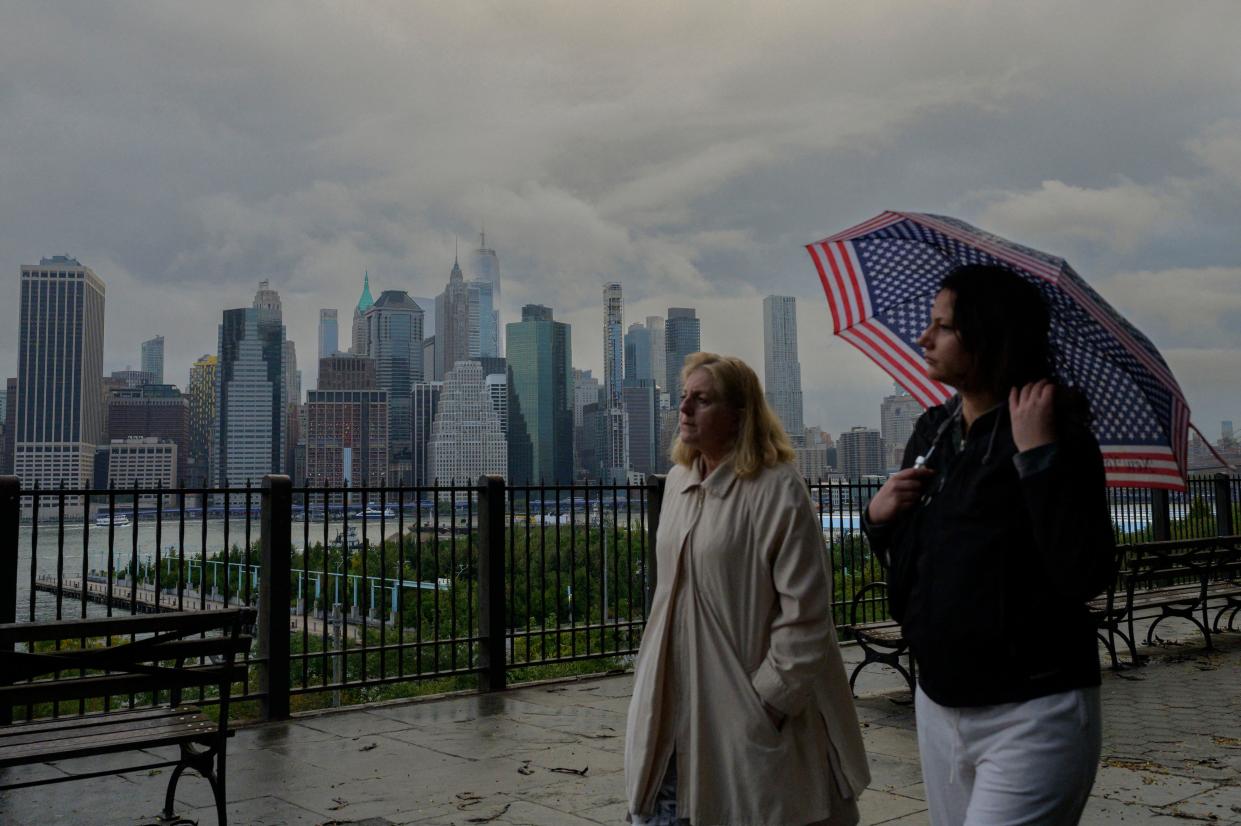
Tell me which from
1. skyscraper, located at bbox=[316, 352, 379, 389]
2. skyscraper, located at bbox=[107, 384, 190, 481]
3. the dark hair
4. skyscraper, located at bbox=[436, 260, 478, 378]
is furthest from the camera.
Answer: skyscraper, located at bbox=[436, 260, 478, 378]

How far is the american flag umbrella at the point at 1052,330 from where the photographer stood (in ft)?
10.1

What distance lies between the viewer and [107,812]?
4539mm

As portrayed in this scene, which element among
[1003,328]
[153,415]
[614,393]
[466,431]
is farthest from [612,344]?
[1003,328]

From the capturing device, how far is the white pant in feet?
6.05

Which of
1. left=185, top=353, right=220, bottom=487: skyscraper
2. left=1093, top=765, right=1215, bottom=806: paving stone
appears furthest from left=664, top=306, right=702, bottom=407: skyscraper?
left=1093, top=765, right=1215, bottom=806: paving stone

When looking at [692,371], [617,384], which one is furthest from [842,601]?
[617,384]

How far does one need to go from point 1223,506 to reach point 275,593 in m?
13.0

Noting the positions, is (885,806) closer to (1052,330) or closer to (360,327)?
(1052,330)

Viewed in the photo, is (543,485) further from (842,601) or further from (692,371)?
(692,371)

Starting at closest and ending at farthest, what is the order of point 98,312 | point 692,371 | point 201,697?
point 692,371, point 201,697, point 98,312

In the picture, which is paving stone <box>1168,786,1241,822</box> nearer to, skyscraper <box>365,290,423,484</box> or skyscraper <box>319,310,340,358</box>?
skyscraper <box>365,290,423,484</box>

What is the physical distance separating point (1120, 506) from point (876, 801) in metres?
10.9

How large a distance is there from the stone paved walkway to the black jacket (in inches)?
105

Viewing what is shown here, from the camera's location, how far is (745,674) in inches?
102
